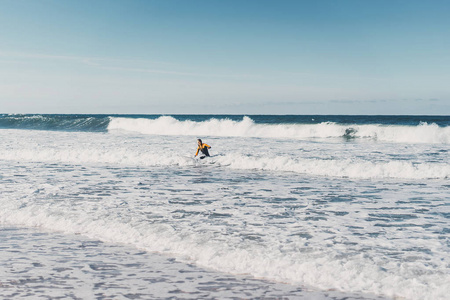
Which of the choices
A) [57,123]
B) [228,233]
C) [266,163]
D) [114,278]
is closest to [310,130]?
[266,163]

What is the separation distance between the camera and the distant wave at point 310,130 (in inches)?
1232

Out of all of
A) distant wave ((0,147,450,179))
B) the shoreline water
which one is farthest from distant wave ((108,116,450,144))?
the shoreline water

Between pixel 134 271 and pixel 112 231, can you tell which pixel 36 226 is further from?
pixel 134 271

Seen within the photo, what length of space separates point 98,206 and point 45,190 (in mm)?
2805

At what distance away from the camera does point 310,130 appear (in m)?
38.7

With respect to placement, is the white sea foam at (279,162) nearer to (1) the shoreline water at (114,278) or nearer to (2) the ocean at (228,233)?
(2) the ocean at (228,233)

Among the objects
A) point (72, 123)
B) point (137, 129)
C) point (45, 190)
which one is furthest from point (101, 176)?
point (72, 123)

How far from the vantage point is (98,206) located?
899 cm

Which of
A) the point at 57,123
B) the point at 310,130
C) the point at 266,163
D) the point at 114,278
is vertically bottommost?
the point at 114,278

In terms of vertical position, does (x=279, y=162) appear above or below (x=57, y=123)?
below

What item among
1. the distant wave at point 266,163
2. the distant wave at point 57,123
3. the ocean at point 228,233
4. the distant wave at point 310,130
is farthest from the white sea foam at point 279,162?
the distant wave at point 57,123

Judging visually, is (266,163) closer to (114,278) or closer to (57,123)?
(114,278)

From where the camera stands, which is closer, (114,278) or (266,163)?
(114,278)

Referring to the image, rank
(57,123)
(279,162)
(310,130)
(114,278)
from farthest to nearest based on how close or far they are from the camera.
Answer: (57,123)
(310,130)
(279,162)
(114,278)
